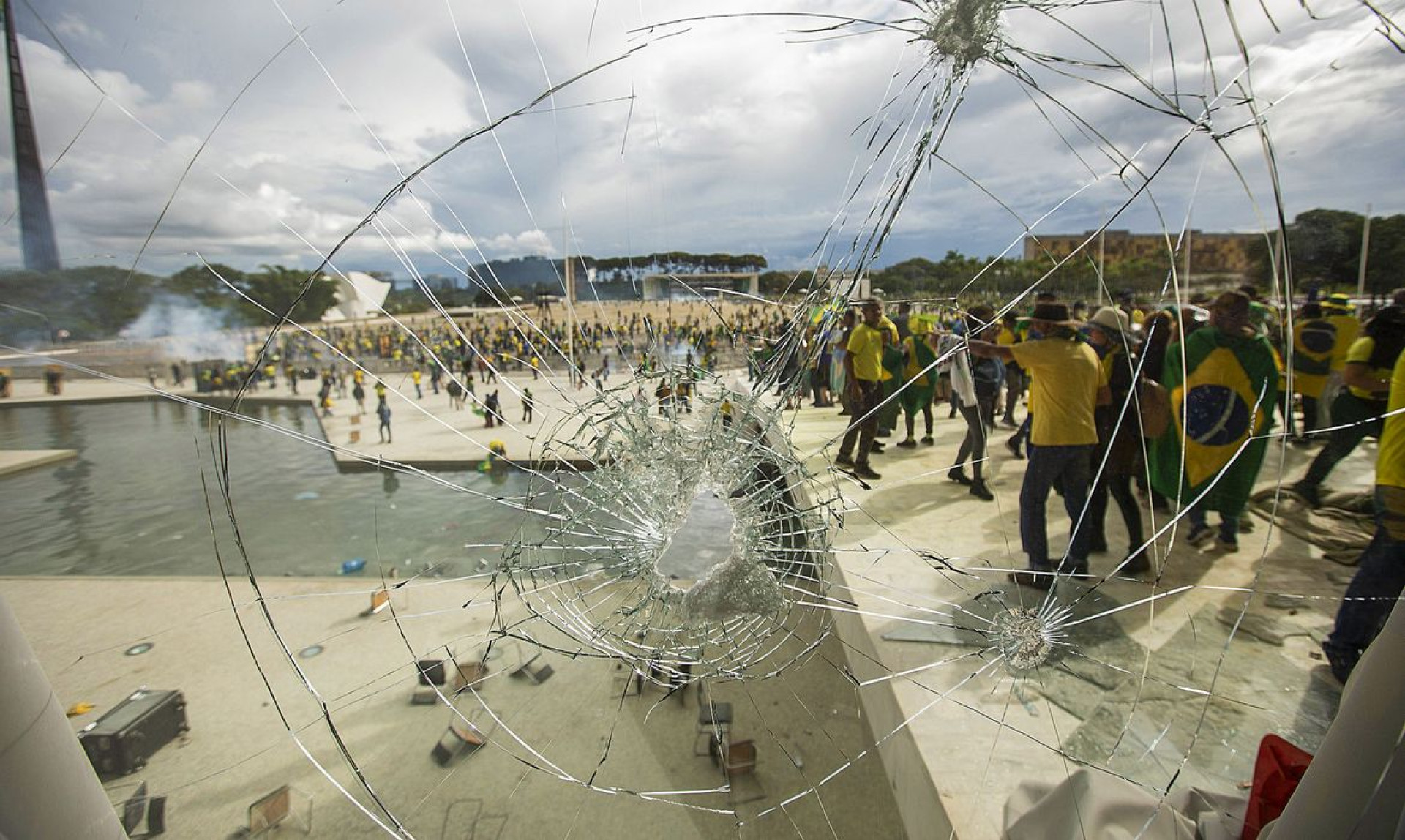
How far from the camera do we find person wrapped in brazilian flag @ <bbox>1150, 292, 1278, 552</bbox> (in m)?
2.43

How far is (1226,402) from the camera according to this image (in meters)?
2.50

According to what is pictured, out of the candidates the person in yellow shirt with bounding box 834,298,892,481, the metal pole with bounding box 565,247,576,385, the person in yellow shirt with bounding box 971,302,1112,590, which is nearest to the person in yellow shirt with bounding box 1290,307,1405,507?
the person in yellow shirt with bounding box 971,302,1112,590

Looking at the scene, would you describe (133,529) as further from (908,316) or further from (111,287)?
(908,316)

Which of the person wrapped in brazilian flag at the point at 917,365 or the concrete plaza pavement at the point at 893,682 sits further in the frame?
the person wrapped in brazilian flag at the point at 917,365

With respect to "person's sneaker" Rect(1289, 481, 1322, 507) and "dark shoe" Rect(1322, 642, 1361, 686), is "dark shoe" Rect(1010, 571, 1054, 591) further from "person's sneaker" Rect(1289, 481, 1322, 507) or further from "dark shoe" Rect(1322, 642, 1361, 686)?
"person's sneaker" Rect(1289, 481, 1322, 507)

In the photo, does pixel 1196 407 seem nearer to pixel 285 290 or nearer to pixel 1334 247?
pixel 1334 247

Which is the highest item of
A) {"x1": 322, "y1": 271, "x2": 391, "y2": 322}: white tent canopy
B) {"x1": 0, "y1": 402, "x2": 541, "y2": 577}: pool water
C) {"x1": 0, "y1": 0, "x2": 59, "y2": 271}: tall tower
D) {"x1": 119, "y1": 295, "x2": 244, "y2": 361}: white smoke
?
{"x1": 0, "y1": 0, "x2": 59, "y2": 271}: tall tower

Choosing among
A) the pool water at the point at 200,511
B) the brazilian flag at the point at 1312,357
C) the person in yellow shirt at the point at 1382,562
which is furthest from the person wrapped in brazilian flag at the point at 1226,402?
the pool water at the point at 200,511

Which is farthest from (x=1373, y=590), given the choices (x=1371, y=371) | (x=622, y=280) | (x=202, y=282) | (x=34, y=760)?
(x=202, y=282)

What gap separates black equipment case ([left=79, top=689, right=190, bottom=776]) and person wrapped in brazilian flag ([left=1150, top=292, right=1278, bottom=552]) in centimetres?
469

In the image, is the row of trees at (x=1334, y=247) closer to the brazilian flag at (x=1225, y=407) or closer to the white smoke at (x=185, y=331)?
the brazilian flag at (x=1225, y=407)

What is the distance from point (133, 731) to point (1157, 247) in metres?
4.44

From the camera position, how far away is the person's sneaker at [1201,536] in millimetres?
2910

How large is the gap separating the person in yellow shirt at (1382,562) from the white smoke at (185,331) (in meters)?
4.02
